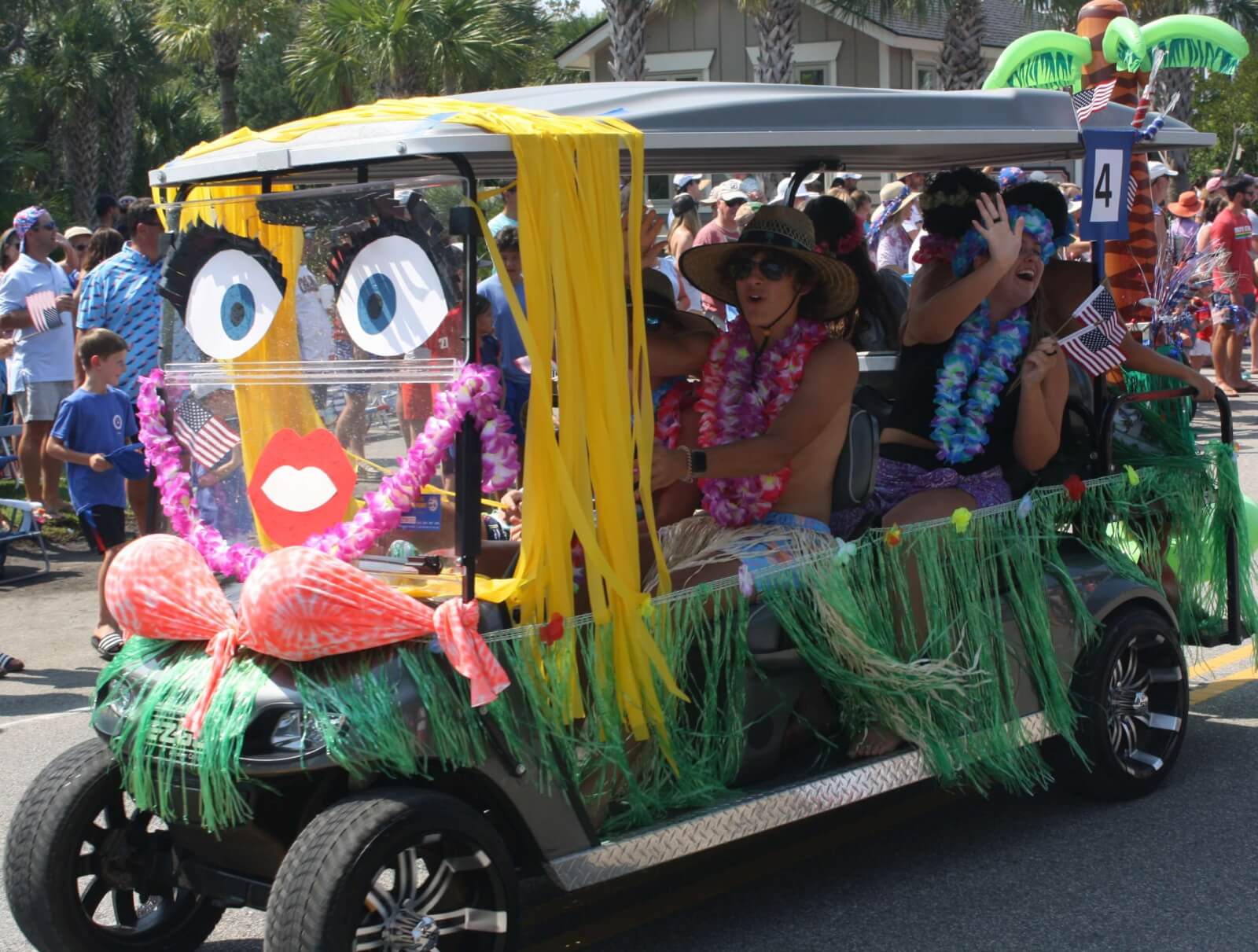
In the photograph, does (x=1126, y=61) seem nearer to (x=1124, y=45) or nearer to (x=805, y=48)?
(x=1124, y=45)

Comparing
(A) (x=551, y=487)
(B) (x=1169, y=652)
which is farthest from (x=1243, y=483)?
(A) (x=551, y=487)

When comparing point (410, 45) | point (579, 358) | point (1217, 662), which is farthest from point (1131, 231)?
point (410, 45)

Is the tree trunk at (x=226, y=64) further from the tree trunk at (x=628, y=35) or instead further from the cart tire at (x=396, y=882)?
the cart tire at (x=396, y=882)

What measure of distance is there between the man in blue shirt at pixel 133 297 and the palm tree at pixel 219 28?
58.3 feet

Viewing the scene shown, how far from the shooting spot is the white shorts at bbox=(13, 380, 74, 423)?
9.23 meters

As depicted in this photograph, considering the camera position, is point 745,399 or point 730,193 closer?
point 745,399

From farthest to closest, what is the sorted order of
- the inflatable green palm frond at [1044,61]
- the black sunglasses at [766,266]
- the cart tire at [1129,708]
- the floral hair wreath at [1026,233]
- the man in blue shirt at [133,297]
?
the man in blue shirt at [133,297] < the inflatable green palm frond at [1044,61] < the floral hair wreath at [1026,233] < the cart tire at [1129,708] < the black sunglasses at [766,266]

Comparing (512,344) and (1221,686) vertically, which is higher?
(512,344)

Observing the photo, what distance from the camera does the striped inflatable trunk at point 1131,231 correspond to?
221 inches

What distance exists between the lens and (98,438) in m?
7.00

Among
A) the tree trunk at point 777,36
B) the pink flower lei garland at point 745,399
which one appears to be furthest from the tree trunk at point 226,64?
the pink flower lei garland at point 745,399

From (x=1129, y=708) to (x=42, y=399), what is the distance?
6.79m

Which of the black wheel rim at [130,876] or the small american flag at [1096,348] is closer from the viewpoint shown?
the black wheel rim at [130,876]

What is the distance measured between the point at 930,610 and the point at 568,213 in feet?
5.44
